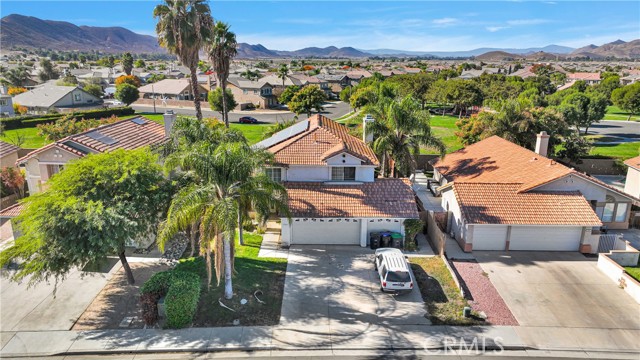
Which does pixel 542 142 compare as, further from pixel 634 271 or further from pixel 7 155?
pixel 7 155

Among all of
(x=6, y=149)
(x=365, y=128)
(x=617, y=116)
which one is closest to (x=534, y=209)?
(x=365, y=128)

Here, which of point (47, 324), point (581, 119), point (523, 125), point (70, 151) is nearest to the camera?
point (47, 324)

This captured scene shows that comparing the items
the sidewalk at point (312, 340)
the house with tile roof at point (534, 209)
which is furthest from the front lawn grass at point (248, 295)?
the house with tile roof at point (534, 209)

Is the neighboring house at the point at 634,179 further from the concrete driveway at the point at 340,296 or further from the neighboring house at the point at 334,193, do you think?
the concrete driveway at the point at 340,296

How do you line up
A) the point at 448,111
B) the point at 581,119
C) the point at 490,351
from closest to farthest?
1. the point at 490,351
2. the point at 581,119
3. the point at 448,111

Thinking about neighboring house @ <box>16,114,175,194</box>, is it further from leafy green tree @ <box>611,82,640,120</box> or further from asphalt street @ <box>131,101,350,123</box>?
leafy green tree @ <box>611,82,640,120</box>

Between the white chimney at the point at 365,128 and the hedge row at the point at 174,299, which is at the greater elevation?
the white chimney at the point at 365,128

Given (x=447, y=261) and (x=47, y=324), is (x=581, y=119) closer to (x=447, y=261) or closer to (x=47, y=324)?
(x=447, y=261)

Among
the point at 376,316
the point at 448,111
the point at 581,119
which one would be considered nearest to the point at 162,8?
the point at 376,316
